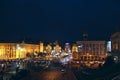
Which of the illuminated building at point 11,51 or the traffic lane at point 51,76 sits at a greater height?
A: the illuminated building at point 11,51

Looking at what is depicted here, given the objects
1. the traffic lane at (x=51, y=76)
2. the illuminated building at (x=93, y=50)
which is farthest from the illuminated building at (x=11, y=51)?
the traffic lane at (x=51, y=76)

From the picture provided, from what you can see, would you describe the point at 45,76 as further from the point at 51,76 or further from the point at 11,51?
the point at 11,51

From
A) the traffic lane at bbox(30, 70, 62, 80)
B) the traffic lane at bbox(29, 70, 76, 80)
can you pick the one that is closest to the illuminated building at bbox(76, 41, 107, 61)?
the traffic lane at bbox(29, 70, 76, 80)

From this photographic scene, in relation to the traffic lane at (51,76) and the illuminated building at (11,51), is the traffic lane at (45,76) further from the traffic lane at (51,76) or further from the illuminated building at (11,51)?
the illuminated building at (11,51)

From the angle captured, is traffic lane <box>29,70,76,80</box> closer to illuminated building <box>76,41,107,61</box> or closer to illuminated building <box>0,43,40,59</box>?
illuminated building <box>76,41,107,61</box>

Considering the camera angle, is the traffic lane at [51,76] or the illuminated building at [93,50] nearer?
the traffic lane at [51,76]

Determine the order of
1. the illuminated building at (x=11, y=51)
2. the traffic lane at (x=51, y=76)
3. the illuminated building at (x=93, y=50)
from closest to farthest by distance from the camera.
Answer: the traffic lane at (x=51, y=76) < the illuminated building at (x=93, y=50) < the illuminated building at (x=11, y=51)

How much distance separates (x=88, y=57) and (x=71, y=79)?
7045 centimetres

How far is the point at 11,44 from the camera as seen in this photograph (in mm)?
143375

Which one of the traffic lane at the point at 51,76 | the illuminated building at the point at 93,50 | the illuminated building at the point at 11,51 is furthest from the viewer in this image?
the illuminated building at the point at 11,51

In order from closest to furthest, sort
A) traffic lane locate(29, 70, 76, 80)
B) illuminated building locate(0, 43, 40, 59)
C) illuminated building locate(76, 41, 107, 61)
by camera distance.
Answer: traffic lane locate(29, 70, 76, 80) < illuminated building locate(76, 41, 107, 61) < illuminated building locate(0, 43, 40, 59)

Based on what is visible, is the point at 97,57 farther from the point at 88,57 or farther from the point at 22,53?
the point at 22,53

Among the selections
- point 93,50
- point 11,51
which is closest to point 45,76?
point 93,50

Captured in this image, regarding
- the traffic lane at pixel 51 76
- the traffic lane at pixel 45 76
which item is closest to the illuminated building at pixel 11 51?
the traffic lane at pixel 45 76
